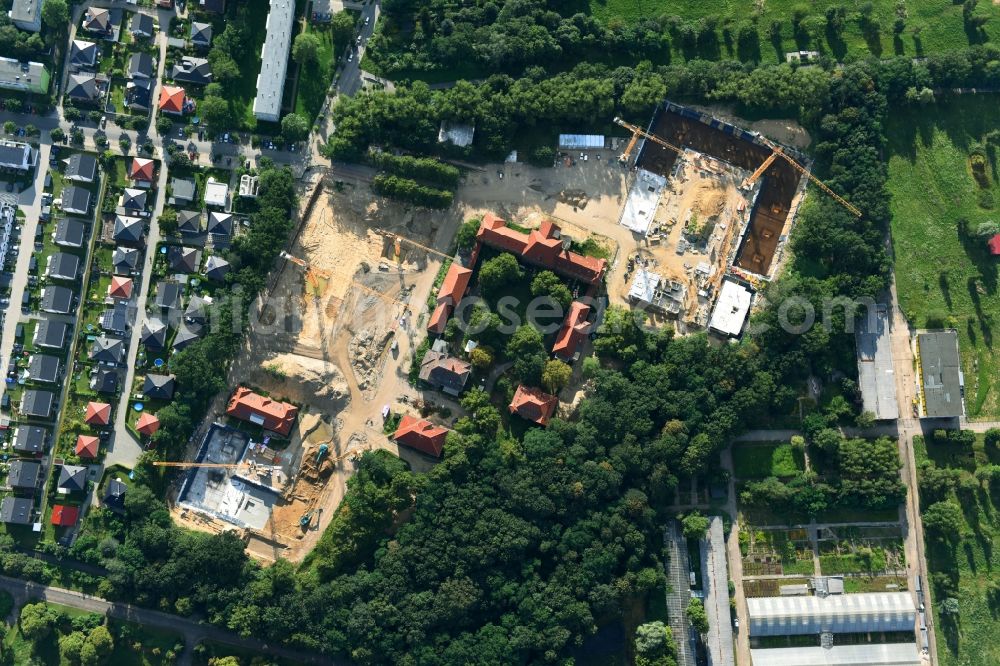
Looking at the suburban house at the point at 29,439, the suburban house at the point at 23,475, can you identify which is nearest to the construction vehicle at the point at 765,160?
the suburban house at the point at 29,439

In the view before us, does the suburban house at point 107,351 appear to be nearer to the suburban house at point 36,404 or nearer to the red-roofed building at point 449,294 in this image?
the suburban house at point 36,404

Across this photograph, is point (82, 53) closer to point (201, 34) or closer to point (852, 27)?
point (201, 34)

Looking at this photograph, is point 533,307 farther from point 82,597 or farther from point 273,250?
point 82,597

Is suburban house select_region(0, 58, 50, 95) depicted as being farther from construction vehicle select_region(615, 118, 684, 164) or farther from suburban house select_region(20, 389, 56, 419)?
construction vehicle select_region(615, 118, 684, 164)

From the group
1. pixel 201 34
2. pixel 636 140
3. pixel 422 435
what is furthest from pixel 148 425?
pixel 636 140

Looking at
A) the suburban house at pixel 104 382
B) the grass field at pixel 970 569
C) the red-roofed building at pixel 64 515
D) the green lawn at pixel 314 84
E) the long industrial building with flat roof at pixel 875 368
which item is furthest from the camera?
the green lawn at pixel 314 84

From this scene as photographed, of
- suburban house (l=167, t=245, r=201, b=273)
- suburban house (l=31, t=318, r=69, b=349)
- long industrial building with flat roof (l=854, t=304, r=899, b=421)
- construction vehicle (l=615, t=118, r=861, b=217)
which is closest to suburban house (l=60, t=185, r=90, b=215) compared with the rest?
suburban house (l=167, t=245, r=201, b=273)
